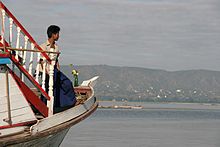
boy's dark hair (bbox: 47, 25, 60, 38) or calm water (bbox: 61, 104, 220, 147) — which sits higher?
boy's dark hair (bbox: 47, 25, 60, 38)

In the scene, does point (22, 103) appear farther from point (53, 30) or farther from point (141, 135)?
point (141, 135)

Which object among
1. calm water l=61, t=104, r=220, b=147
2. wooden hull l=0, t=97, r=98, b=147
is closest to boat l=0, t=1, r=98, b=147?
wooden hull l=0, t=97, r=98, b=147

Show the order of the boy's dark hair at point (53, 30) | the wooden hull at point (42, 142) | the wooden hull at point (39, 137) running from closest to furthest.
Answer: the wooden hull at point (39, 137)
the wooden hull at point (42, 142)
the boy's dark hair at point (53, 30)

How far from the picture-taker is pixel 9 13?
8906 millimetres

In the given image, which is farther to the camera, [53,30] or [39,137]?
[53,30]

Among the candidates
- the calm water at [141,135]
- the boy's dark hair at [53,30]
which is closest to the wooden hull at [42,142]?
the boy's dark hair at [53,30]

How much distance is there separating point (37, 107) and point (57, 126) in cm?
49

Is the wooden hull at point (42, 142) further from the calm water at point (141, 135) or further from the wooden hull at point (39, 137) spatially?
the calm water at point (141, 135)

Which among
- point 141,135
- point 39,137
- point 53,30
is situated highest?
point 53,30

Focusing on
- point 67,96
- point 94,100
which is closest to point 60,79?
point 67,96

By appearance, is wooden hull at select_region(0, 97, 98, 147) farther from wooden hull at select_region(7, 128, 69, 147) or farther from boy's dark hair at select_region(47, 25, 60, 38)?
boy's dark hair at select_region(47, 25, 60, 38)

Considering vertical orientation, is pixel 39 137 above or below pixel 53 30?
below

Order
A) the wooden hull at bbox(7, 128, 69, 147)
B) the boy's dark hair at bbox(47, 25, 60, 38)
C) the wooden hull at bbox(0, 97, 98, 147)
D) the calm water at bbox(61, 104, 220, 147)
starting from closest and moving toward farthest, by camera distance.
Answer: the wooden hull at bbox(0, 97, 98, 147) → the wooden hull at bbox(7, 128, 69, 147) → the boy's dark hair at bbox(47, 25, 60, 38) → the calm water at bbox(61, 104, 220, 147)

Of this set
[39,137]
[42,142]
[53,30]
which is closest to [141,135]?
[53,30]
